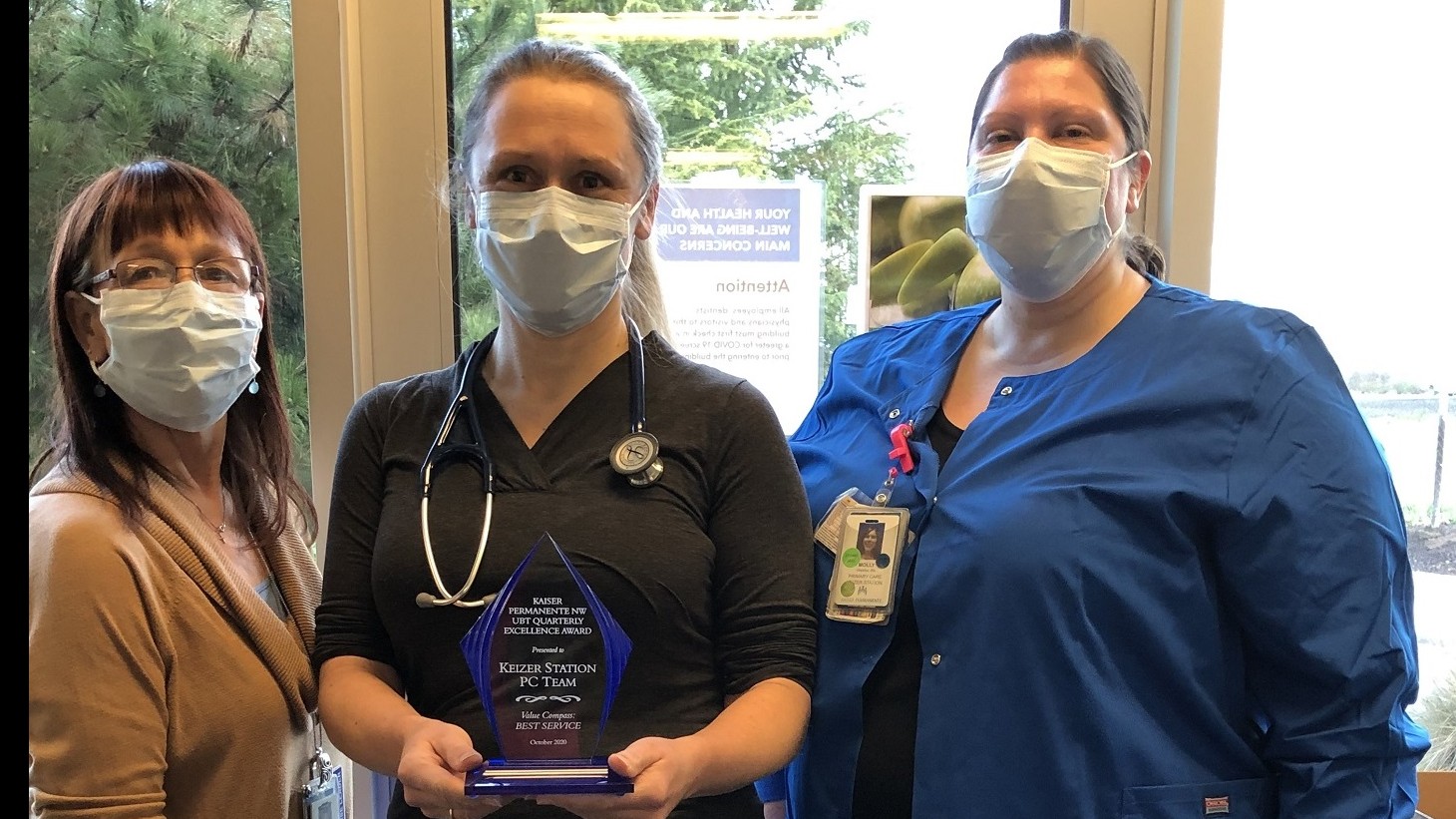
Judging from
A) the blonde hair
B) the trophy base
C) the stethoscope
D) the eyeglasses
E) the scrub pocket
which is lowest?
the scrub pocket

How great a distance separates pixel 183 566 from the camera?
4.21 feet

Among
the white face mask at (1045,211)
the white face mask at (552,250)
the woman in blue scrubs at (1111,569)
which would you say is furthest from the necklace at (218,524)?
the white face mask at (1045,211)

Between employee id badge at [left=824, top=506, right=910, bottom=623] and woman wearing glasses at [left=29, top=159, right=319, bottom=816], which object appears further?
employee id badge at [left=824, top=506, right=910, bottom=623]

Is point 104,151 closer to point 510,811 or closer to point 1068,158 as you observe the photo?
point 510,811

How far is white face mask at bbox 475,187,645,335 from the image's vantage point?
1229 mm

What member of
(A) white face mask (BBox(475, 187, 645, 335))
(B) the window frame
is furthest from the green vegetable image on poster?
(A) white face mask (BBox(475, 187, 645, 335))

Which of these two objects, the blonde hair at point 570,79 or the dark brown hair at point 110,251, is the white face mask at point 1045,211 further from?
the dark brown hair at point 110,251

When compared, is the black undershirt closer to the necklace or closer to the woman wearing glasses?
the woman wearing glasses

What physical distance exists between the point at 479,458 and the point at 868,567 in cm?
50

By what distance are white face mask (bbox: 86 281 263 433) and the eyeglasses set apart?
2 centimetres

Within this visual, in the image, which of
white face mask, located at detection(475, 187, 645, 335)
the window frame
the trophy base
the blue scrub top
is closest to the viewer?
the trophy base

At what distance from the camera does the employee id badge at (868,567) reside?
4.16 ft

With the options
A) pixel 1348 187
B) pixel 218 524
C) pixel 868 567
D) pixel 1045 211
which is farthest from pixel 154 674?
pixel 1348 187

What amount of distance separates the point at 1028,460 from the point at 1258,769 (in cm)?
44
